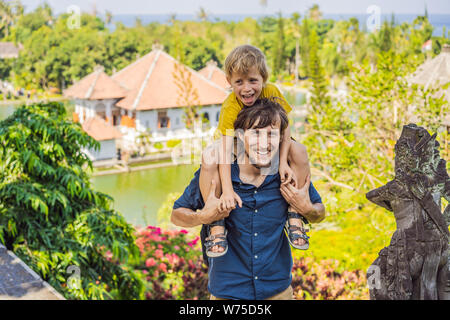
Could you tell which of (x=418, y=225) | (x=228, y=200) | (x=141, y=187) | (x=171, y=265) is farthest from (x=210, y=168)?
(x=141, y=187)

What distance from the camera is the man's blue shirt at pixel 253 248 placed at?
5.72 ft

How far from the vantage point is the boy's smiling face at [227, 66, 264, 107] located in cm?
172

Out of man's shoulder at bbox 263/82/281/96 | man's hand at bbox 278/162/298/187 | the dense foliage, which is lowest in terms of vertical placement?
the dense foliage

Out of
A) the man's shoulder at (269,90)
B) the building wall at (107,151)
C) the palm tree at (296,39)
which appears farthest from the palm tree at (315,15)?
the man's shoulder at (269,90)

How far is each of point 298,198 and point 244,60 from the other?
466 mm

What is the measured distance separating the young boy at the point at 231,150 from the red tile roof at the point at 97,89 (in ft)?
60.0

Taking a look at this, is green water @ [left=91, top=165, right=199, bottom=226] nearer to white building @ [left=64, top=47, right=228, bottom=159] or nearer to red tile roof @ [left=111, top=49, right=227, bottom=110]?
white building @ [left=64, top=47, right=228, bottom=159]

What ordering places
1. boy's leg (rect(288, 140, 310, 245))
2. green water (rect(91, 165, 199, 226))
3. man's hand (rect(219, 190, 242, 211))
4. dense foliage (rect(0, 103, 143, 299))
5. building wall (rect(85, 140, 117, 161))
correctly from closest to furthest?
man's hand (rect(219, 190, 242, 211)) < boy's leg (rect(288, 140, 310, 245)) < dense foliage (rect(0, 103, 143, 299)) < green water (rect(91, 165, 199, 226)) < building wall (rect(85, 140, 117, 161))

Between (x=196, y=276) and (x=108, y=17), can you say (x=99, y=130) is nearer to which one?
(x=196, y=276)

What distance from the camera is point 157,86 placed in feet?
66.7

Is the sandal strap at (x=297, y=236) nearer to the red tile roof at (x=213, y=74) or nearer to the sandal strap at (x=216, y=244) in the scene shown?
the sandal strap at (x=216, y=244)

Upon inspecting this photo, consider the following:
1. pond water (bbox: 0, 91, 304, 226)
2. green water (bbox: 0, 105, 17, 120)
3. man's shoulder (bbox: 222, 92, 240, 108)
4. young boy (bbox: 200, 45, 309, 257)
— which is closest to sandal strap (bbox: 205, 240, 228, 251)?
young boy (bbox: 200, 45, 309, 257)

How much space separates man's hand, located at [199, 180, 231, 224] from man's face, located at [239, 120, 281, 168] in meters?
0.17

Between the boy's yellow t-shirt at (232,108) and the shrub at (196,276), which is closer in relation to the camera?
the boy's yellow t-shirt at (232,108)
